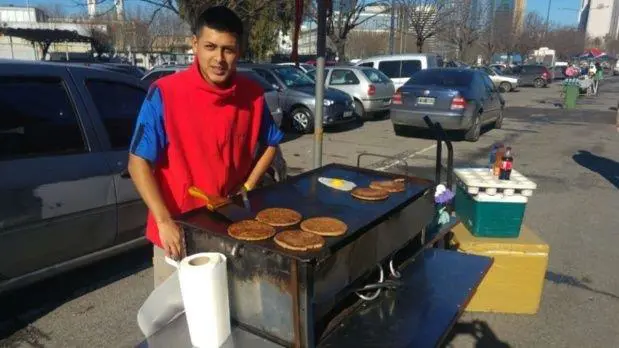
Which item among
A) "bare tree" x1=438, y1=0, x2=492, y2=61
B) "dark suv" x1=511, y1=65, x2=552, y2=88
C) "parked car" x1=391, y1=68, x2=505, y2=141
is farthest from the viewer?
"bare tree" x1=438, y1=0, x2=492, y2=61

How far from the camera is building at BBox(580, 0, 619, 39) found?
101562 millimetres

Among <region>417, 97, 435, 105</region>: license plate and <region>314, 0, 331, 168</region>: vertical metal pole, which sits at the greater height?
<region>314, 0, 331, 168</region>: vertical metal pole

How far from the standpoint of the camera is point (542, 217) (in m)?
5.25

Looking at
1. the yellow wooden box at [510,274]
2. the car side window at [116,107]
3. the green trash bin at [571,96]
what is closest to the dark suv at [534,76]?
the green trash bin at [571,96]

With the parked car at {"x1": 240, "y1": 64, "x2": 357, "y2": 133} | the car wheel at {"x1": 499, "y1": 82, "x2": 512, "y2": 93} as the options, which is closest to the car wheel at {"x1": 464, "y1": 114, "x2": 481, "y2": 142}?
the parked car at {"x1": 240, "y1": 64, "x2": 357, "y2": 133}

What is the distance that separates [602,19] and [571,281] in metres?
127

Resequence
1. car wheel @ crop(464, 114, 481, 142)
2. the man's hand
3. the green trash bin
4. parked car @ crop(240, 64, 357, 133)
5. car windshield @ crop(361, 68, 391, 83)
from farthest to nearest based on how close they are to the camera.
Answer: the green trash bin → car windshield @ crop(361, 68, 391, 83) → parked car @ crop(240, 64, 357, 133) → car wheel @ crop(464, 114, 481, 142) → the man's hand

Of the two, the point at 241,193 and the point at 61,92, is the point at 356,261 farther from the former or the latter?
the point at 61,92

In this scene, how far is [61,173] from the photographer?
9.60 ft

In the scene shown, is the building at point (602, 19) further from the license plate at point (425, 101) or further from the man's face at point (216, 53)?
the man's face at point (216, 53)

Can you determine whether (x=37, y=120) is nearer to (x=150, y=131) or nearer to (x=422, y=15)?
(x=150, y=131)

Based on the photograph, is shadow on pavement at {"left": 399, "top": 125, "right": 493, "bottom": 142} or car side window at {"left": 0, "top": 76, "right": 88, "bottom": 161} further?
shadow on pavement at {"left": 399, "top": 125, "right": 493, "bottom": 142}

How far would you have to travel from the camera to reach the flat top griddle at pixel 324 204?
1667 millimetres

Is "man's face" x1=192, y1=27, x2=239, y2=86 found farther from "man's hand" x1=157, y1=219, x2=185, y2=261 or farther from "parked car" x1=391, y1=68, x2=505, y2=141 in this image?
"parked car" x1=391, y1=68, x2=505, y2=141
